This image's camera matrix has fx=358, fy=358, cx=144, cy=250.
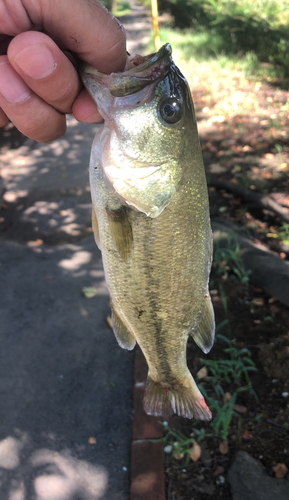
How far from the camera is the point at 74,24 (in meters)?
1.48

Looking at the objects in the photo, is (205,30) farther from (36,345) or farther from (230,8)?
(36,345)

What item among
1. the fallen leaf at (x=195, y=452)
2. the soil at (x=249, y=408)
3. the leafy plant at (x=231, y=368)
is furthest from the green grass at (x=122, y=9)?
the fallen leaf at (x=195, y=452)

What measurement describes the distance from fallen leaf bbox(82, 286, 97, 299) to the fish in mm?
2624

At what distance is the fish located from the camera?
54.7 inches

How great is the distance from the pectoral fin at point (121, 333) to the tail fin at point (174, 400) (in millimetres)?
251

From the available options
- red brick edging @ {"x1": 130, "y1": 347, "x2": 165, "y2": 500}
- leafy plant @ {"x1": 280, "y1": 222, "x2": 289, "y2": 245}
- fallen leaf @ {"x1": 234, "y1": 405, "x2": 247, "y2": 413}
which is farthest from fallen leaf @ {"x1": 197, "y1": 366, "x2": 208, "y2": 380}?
leafy plant @ {"x1": 280, "y1": 222, "x2": 289, "y2": 245}

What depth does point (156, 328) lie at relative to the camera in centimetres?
169

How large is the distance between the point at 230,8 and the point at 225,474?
10423 millimetres

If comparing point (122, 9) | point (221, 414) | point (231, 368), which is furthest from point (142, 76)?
point (122, 9)

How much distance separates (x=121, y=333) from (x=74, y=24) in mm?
1405

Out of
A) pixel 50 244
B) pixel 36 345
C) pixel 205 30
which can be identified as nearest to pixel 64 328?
pixel 36 345

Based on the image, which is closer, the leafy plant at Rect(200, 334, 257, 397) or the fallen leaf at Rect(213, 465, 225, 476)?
the fallen leaf at Rect(213, 465, 225, 476)

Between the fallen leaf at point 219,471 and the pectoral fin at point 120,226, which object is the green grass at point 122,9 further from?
the fallen leaf at point 219,471

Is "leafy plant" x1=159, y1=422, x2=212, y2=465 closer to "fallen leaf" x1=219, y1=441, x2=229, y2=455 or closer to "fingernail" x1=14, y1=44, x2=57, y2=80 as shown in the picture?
"fallen leaf" x1=219, y1=441, x2=229, y2=455
